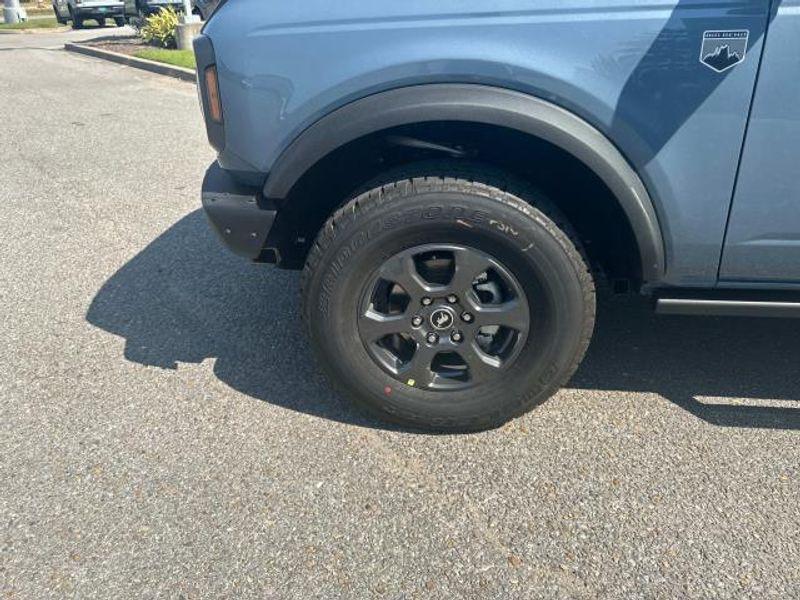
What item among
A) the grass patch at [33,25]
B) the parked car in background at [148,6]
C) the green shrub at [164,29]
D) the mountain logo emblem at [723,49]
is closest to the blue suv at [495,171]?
the mountain logo emblem at [723,49]

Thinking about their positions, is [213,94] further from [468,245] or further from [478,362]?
[478,362]

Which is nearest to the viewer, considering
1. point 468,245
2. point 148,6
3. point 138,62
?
point 468,245

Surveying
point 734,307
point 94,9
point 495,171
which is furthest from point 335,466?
point 94,9

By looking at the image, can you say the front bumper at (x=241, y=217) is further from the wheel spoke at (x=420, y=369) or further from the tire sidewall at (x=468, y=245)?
the wheel spoke at (x=420, y=369)

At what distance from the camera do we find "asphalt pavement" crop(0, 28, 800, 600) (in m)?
1.98

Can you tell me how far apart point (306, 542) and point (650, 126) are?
168cm

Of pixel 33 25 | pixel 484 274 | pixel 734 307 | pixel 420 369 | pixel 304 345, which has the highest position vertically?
pixel 484 274

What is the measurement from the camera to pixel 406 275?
2381 millimetres

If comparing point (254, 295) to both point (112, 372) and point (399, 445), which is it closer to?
point (112, 372)

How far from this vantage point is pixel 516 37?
82.3 inches

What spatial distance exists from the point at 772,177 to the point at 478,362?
3.71 ft

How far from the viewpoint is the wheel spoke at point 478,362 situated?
246cm

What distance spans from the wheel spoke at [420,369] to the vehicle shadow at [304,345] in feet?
0.92

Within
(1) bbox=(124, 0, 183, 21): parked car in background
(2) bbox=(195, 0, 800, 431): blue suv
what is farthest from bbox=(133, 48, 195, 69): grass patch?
(2) bbox=(195, 0, 800, 431): blue suv
